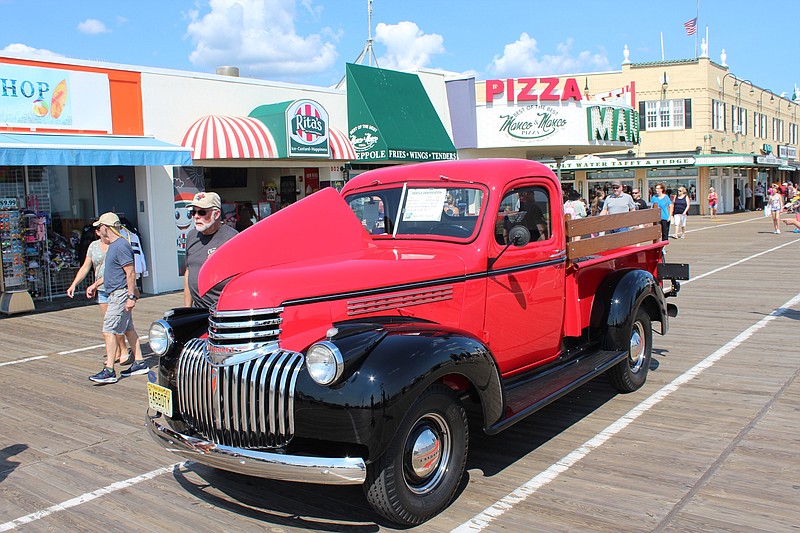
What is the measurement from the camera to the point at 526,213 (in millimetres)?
5426

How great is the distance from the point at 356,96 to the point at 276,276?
1504 centimetres

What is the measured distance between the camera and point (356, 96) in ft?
60.6

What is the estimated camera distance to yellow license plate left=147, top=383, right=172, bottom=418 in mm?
4348

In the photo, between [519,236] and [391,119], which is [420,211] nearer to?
[519,236]

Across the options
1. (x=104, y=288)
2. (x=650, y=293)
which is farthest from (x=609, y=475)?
(x=104, y=288)

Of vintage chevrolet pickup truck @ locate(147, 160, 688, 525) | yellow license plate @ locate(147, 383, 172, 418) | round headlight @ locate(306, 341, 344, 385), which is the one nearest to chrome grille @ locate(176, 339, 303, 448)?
vintage chevrolet pickup truck @ locate(147, 160, 688, 525)

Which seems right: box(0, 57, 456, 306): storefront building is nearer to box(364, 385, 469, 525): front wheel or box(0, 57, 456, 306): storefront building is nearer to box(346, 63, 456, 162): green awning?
box(346, 63, 456, 162): green awning

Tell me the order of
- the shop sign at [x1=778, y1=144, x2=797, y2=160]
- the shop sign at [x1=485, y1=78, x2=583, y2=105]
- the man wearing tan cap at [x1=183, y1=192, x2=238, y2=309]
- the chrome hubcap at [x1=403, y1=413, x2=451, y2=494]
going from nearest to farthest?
the chrome hubcap at [x1=403, y1=413, x2=451, y2=494] < the man wearing tan cap at [x1=183, y1=192, x2=238, y2=309] < the shop sign at [x1=485, y1=78, x2=583, y2=105] < the shop sign at [x1=778, y1=144, x2=797, y2=160]

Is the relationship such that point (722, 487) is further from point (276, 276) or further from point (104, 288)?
point (104, 288)

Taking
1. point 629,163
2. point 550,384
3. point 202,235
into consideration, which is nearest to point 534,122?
point 629,163

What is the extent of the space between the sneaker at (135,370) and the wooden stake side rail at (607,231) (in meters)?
4.86

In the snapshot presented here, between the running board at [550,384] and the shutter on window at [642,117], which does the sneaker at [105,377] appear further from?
the shutter on window at [642,117]

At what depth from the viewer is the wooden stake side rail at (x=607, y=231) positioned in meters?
5.71

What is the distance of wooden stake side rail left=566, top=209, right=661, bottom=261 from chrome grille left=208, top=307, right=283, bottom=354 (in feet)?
8.78
